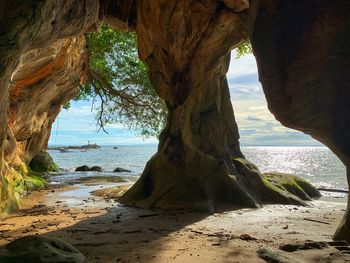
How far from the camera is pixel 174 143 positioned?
13.9m

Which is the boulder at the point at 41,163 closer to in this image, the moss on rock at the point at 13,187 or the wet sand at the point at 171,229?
the moss on rock at the point at 13,187

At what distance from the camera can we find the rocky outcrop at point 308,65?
605 cm

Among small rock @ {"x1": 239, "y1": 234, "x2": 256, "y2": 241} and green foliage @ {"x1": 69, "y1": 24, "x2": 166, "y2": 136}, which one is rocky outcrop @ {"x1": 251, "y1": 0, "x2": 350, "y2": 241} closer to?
small rock @ {"x1": 239, "y1": 234, "x2": 256, "y2": 241}

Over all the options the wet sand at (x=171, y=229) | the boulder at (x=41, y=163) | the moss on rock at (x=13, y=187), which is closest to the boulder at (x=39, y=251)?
the wet sand at (x=171, y=229)

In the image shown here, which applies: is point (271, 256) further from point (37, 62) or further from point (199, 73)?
point (37, 62)

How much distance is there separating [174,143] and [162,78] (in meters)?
2.73

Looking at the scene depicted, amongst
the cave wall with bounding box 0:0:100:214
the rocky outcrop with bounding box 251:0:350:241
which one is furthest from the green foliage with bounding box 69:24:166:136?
the rocky outcrop with bounding box 251:0:350:241

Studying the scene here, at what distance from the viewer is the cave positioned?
20.7ft

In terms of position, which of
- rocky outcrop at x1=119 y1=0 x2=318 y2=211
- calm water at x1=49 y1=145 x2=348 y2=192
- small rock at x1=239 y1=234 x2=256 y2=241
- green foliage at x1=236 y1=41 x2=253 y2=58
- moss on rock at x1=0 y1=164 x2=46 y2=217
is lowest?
calm water at x1=49 y1=145 x2=348 y2=192

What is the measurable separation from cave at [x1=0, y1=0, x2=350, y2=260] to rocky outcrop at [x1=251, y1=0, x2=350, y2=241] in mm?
18

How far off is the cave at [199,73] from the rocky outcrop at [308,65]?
2cm

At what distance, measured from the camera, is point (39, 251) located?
484 centimetres

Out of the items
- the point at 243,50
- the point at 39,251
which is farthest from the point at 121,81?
the point at 39,251

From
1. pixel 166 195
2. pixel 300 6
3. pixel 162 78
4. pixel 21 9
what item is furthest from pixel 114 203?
pixel 300 6
